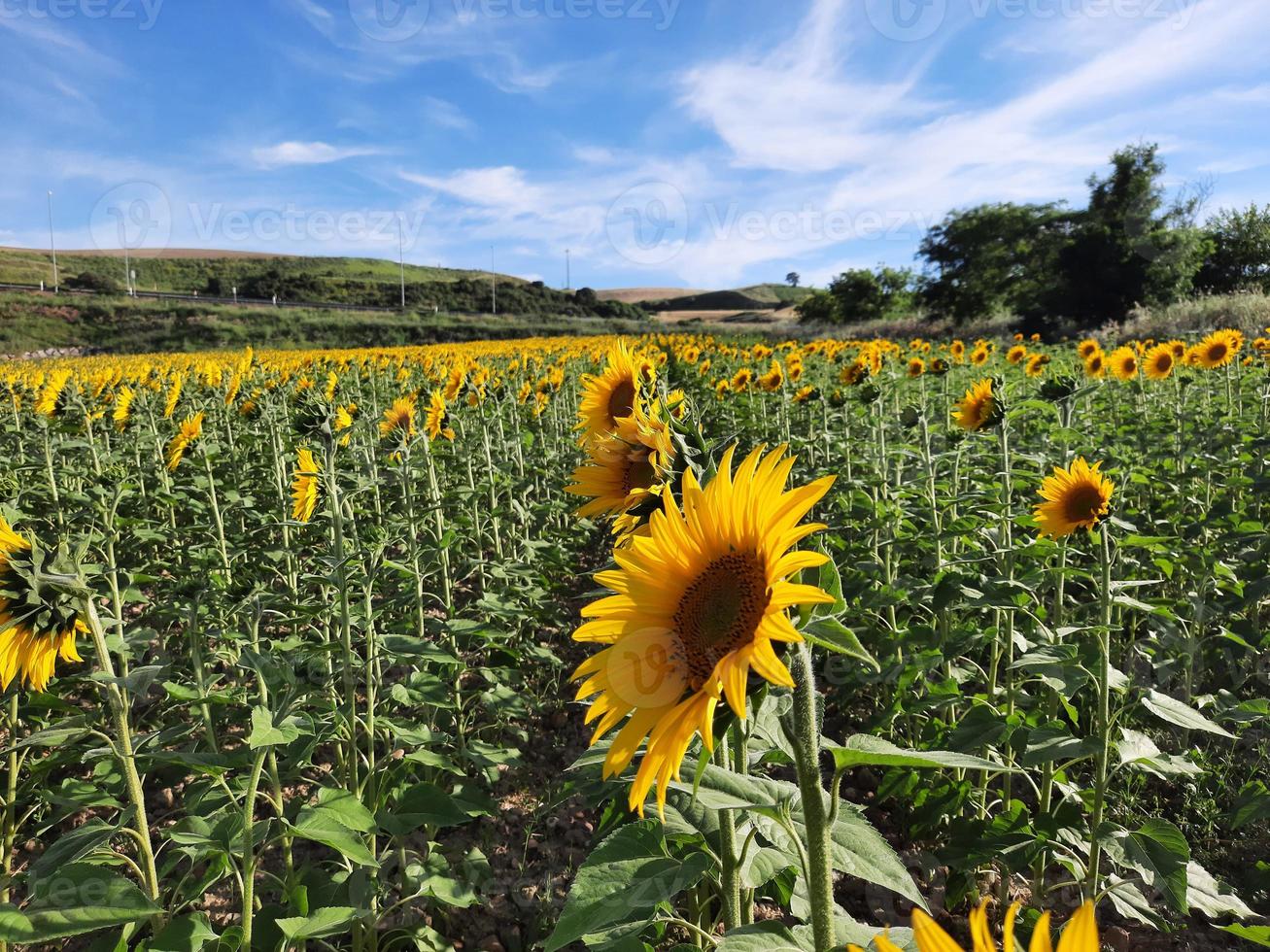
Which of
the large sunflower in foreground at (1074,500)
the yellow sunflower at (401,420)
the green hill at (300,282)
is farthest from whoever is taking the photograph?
the green hill at (300,282)

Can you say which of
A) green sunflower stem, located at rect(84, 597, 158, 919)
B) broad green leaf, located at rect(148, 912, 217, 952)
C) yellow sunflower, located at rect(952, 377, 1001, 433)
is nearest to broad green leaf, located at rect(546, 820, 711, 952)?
broad green leaf, located at rect(148, 912, 217, 952)

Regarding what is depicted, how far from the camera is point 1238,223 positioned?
99.2 feet

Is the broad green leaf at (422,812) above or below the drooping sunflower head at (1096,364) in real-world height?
below

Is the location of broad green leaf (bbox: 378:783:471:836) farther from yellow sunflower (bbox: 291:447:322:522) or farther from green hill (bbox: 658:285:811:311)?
green hill (bbox: 658:285:811:311)

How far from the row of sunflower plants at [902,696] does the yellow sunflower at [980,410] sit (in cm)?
2

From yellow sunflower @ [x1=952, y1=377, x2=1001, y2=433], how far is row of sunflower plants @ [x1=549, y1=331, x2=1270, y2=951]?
0.02 meters

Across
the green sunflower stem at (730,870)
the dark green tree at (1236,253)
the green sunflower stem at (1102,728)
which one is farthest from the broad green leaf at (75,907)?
the dark green tree at (1236,253)

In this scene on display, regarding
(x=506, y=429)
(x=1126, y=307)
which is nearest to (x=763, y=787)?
(x=506, y=429)

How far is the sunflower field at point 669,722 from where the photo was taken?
1.14 m

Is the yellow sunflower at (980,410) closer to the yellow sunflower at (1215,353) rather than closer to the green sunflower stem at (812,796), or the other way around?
the green sunflower stem at (812,796)

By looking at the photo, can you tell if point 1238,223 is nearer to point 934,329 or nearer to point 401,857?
point 934,329

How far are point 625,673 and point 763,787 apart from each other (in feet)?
1.14

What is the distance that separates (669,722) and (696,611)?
18 cm

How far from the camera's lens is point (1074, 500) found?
8.71 feet
